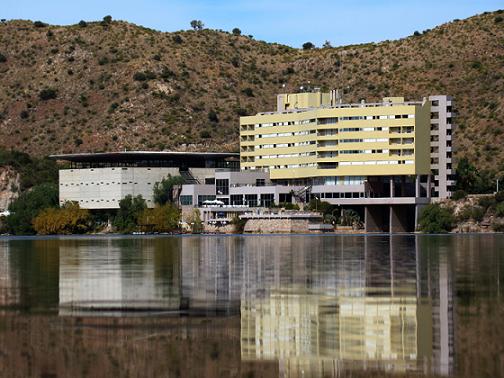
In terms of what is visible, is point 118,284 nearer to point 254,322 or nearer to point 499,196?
point 254,322

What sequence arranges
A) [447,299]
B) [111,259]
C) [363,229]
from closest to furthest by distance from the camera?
[447,299] → [111,259] → [363,229]

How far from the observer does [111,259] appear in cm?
9494

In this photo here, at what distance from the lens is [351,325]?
43.7 meters

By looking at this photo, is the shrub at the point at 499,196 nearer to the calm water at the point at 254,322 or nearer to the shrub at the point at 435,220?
the shrub at the point at 435,220

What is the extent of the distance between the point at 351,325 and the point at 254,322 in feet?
11.3

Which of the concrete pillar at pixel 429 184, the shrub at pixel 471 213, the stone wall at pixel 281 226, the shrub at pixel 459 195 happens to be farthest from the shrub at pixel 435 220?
the stone wall at pixel 281 226

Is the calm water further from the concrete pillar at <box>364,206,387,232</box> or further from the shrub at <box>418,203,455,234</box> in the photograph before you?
the concrete pillar at <box>364,206,387,232</box>

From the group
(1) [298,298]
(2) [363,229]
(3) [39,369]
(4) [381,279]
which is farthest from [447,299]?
(2) [363,229]

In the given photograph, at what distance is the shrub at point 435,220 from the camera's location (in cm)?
18650

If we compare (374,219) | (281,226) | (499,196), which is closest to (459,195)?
(499,196)

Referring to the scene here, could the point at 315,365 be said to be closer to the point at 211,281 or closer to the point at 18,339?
the point at 18,339

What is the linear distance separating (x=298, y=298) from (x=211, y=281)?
1281 centimetres

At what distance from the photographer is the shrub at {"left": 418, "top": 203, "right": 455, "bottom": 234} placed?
186m

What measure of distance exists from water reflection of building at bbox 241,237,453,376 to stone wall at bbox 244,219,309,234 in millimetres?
128199
